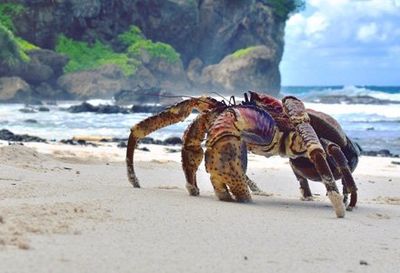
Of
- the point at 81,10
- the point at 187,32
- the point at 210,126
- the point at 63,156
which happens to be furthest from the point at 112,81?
the point at 210,126

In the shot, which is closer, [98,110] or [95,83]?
[98,110]

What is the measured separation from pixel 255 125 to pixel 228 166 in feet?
1.39

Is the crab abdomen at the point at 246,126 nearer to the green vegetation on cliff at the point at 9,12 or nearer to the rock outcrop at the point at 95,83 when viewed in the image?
the rock outcrop at the point at 95,83

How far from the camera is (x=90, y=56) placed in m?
58.6

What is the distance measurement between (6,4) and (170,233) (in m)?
54.8

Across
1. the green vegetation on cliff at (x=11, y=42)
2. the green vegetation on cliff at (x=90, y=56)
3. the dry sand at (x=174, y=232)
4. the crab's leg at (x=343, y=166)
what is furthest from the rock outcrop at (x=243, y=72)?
the dry sand at (x=174, y=232)

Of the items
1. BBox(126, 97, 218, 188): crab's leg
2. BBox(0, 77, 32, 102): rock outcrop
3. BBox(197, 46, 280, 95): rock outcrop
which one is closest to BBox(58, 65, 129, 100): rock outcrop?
BBox(0, 77, 32, 102): rock outcrop

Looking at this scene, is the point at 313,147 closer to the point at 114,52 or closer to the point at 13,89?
the point at 13,89

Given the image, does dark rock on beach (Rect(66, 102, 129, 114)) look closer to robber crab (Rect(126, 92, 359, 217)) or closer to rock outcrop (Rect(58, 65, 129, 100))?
rock outcrop (Rect(58, 65, 129, 100))

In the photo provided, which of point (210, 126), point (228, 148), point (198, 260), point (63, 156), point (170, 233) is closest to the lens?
point (198, 260)

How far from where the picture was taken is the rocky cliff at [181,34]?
57.2 metres

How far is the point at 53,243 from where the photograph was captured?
3.77 meters

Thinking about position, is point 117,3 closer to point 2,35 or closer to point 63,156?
point 2,35

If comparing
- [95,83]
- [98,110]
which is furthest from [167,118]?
[95,83]
